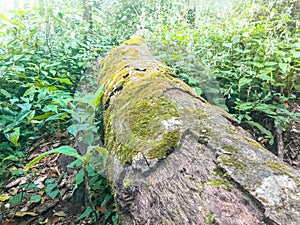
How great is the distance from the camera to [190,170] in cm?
114

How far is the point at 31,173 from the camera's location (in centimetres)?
216

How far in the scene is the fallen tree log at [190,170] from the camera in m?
0.92

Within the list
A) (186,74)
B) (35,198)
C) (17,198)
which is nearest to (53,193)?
(35,198)

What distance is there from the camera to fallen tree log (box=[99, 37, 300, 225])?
92cm

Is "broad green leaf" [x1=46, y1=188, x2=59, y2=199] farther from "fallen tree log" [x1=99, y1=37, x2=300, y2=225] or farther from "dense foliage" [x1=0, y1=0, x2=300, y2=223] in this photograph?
"fallen tree log" [x1=99, y1=37, x2=300, y2=225]

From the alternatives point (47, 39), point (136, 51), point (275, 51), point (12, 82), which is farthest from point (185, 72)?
point (47, 39)

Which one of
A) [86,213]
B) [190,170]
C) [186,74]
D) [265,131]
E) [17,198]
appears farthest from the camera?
[186,74]

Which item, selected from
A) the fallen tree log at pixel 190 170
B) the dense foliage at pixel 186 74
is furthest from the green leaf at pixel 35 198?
the fallen tree log at pixel 190 170

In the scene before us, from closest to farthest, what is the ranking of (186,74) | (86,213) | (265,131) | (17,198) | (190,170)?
(190,170) → (86,213) → (17,198) → (265,131) → (186,74)

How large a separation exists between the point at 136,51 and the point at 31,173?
1767mm

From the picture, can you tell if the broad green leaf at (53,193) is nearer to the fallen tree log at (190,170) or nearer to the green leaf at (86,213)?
the green leaf at (86,213)

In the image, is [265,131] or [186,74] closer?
[265,131]

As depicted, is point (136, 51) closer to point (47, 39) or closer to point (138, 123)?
point (47, 39)

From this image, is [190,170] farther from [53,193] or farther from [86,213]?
[53,193]
